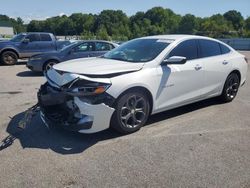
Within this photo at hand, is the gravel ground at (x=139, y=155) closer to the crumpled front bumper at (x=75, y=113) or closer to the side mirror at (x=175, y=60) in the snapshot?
the crumpled front bumper at (x=75, y=113)

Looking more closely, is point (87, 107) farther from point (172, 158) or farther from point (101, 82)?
point (172, 158)

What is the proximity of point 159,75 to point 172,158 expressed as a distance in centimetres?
163

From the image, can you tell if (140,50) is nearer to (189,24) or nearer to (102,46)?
(102,46)

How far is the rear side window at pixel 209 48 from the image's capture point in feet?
21.3

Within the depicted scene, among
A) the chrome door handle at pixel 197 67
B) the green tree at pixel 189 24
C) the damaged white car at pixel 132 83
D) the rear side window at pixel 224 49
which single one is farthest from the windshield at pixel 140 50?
the green tree at pixel 189 24

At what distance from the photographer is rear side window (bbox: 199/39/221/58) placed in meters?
6.50

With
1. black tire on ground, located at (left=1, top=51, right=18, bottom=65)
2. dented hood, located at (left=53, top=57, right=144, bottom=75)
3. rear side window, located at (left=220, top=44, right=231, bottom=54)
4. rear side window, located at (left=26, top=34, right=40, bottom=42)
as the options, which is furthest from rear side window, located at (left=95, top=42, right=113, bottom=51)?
dented hood, located at (left=53, top=57, right=144, bottom=75)

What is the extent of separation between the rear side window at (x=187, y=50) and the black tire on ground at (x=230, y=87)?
4.23ft

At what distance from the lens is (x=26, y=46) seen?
52.3ft

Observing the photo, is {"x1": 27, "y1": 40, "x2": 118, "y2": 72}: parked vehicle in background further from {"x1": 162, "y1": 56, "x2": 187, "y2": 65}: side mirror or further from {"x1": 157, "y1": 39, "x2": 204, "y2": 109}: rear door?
{"x1": 162, "y1": 56, "x2": 187, "y2": 65}: side mirror

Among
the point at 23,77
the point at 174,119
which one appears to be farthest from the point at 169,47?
the point at 23,77

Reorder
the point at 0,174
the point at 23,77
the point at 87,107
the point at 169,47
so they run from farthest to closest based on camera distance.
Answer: the point at 23,77
the point at 169,47
the point at 87,107
the point at 0,174

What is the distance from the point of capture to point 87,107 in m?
4.63

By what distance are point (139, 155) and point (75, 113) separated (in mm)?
1145
